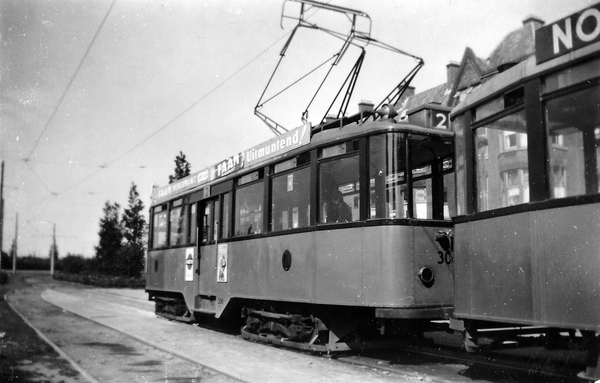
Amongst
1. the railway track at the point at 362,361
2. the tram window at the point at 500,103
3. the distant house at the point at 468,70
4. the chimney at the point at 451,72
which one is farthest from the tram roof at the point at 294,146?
the chimney at the point at 451,72

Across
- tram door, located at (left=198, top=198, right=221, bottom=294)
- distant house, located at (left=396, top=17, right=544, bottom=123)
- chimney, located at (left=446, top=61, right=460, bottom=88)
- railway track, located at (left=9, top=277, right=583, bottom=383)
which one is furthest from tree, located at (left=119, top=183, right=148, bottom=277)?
railway track, located at (left=9, top=277, right=583, bottom=383)

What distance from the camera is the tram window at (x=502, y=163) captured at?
5234 millimetres

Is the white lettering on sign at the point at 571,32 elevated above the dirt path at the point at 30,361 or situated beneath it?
elevated above

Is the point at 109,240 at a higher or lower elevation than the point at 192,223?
higher

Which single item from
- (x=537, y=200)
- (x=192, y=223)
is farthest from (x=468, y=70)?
(x=537, y=200)

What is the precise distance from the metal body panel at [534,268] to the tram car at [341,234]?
0.96m

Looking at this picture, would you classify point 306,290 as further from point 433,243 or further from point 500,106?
point 500,106

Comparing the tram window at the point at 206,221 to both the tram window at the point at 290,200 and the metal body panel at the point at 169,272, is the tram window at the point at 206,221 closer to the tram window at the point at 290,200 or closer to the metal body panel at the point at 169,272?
the metal body panel at the point at 169,272

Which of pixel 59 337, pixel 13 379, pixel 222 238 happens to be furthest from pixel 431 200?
pixel 59 337

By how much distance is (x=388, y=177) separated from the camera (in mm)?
7031

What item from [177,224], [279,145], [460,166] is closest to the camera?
[460,166]

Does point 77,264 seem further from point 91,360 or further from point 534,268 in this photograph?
point 534,268

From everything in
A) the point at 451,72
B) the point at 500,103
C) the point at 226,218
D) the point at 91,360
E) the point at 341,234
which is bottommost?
the point at 91,360

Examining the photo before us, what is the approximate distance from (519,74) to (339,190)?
2.96m
